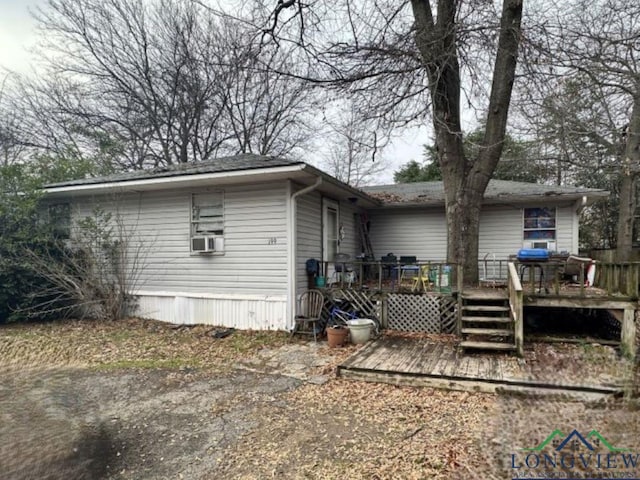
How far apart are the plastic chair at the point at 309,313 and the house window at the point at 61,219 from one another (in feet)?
20.3

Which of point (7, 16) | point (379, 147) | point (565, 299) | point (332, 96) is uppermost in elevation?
point (7, 16)

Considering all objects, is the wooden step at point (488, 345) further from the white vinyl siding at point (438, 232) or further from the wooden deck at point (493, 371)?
the white vinyl siding at point (438, 232)

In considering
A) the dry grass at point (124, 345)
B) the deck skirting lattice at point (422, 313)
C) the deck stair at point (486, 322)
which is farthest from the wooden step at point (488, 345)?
the dry grass at point (124, 345)

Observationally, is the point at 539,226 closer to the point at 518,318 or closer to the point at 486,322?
the point at 486,322

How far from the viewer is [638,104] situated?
8516 mm

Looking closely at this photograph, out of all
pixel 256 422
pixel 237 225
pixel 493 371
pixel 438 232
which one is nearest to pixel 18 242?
pixel 237 225

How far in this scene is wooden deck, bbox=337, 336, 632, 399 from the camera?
4.07 m

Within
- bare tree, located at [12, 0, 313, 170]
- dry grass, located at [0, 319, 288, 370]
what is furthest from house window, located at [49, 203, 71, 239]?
bare tree, located at [12, 0, 313, 170]

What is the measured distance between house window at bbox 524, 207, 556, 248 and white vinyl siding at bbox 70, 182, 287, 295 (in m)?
7.36

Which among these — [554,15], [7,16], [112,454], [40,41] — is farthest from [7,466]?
[40,41]

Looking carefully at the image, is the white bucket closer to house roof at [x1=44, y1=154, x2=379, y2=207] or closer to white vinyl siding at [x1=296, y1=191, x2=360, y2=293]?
white vinyl siding at [x1=296, y1=191, x2=360, y2=293]

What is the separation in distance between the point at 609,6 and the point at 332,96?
5.77 m

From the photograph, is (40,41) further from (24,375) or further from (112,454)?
(112,454)

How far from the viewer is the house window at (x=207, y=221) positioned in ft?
25.3
